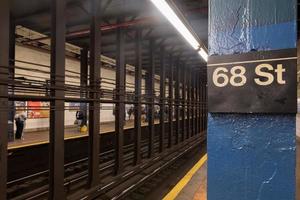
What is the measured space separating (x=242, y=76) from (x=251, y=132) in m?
0.28

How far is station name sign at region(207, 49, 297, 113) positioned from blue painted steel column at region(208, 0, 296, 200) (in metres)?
0.04

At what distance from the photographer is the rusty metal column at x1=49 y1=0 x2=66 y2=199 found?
151 inches

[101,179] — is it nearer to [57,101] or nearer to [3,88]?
[57,101]

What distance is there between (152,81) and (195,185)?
4.25m

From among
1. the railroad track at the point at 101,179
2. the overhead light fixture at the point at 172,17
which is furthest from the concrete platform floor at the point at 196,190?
the overhead light fixture at the point at 172,17

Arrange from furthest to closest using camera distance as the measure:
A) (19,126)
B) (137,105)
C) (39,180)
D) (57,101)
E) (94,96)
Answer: (19,126), (137,105), (39,180), (94,96), (57,101)

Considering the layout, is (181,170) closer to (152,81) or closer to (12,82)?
(152,81)

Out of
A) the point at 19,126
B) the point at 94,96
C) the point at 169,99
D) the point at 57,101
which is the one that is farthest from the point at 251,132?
the point at 19,126

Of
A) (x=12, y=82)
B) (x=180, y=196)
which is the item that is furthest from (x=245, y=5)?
(x=180, y=196)

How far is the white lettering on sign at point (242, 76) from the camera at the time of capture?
120 centimetres

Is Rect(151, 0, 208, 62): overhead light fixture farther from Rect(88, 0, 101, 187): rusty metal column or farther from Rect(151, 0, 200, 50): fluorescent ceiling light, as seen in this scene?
Rect(88, 0, 101, 187): rusty metal column

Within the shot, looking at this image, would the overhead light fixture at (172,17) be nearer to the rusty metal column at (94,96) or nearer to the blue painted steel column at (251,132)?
the rusty metal column at (94,96)

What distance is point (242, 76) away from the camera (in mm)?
1281

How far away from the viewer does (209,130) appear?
139cm
